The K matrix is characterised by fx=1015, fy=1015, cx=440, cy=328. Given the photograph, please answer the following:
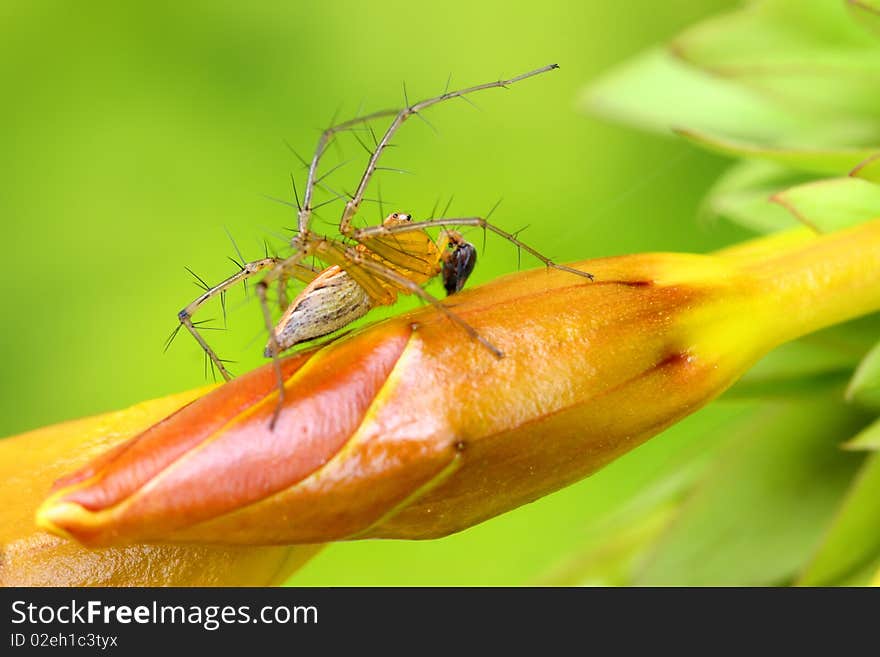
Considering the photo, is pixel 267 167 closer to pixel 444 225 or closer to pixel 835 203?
pixel 444 225

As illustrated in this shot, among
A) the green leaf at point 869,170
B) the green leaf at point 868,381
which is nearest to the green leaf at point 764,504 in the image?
the green leaf at point 868,381

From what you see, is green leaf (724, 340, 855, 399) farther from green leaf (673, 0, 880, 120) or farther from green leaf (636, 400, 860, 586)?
green leaf (673, 0, 880, 120)

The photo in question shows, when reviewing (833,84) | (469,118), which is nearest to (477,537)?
(469,118)

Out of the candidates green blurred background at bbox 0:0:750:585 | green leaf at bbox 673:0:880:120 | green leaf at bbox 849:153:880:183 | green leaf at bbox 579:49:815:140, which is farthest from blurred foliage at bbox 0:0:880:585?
green leaf at bbox 849:153:880:183

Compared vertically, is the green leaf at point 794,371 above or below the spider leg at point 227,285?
below

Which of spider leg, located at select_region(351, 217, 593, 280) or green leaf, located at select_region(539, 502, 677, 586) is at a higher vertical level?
spider leg, located at select_region(351, 217, 593, 280)

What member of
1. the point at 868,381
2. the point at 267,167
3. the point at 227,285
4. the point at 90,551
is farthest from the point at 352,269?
the point at 267,167

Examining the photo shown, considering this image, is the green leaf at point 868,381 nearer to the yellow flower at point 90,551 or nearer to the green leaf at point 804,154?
the green leaf at point 804,154
